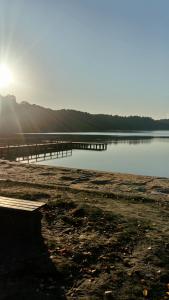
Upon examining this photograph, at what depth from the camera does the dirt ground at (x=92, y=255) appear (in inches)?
194

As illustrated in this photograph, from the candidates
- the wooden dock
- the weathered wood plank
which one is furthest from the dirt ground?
the wooden dock

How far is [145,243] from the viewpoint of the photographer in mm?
6680

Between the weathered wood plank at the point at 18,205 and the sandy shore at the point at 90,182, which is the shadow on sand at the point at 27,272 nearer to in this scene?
the weathered wood plank at the point at 18,205

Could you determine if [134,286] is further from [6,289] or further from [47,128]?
[47,128]

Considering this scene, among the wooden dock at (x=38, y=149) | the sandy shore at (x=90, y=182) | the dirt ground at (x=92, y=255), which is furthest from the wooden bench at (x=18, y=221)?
the wooden dock at (x=38, y=149)

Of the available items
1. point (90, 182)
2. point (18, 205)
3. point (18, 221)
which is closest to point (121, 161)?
point (90, 182)

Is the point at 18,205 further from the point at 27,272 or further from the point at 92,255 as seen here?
the point at 92,255

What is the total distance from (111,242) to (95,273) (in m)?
1.28

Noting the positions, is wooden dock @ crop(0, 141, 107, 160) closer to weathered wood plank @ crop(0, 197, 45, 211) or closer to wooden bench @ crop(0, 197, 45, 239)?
weathered wood plank @ crop(0, 197, 45, 211)

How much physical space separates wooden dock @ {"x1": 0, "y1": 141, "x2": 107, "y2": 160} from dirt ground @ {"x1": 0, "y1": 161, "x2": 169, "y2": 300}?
106 ft

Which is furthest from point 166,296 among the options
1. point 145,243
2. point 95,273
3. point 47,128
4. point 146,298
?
point 47,128

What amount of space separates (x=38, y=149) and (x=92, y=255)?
45.7 metres

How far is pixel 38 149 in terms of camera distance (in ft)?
168

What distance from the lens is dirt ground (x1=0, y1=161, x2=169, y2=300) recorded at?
4.92 meters
